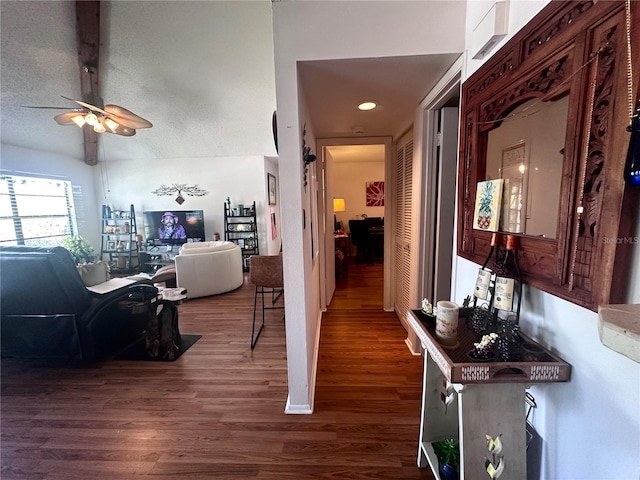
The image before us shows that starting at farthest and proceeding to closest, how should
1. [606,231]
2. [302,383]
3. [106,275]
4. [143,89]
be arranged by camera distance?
[143,89] → [106,275] → [302,383] → [606,231]

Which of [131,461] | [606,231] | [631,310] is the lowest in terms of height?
[131,461]

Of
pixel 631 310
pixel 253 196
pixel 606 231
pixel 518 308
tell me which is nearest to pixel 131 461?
pixel 518 308

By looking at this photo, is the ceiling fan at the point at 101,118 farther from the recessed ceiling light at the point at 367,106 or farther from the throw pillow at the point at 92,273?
the recessed ceiling light at the point at 367,106

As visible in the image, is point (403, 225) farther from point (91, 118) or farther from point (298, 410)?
point (91, 118)

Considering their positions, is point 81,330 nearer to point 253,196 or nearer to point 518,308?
point 518,308

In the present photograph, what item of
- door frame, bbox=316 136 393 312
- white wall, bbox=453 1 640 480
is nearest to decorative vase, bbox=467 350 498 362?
white wall, bbox=453 1 640 480

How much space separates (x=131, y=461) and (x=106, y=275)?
2116 mm

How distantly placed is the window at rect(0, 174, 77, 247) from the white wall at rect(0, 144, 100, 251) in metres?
0.14

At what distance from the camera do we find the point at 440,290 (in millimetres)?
2111

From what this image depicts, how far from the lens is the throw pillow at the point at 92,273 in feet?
8.35

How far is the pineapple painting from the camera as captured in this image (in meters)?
1.03

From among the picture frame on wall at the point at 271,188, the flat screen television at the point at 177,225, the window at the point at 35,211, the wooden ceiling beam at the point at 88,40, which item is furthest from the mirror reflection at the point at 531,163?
the window at the point at 35,211

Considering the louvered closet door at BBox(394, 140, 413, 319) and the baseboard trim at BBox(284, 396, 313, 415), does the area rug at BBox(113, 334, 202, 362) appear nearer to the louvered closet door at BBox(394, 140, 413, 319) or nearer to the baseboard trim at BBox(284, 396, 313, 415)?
the baseboard trim at BBox(284, 396, 313, 415)

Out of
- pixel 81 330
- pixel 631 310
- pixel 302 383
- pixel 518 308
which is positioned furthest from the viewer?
pixel 81 330
